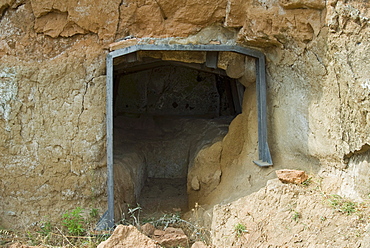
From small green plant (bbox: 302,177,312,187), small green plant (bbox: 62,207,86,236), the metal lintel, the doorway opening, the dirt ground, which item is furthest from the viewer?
the doorway opening

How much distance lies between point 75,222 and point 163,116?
18.9ft

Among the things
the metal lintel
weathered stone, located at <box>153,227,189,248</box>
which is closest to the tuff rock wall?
the metal lintel

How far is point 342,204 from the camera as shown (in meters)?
3.69

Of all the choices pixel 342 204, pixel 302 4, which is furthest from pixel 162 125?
pixel 342 204

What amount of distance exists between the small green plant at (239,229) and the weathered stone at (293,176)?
2.54 ft

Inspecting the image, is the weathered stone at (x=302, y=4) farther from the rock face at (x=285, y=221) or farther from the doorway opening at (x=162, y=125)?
the rock face at (x=285, y=221)

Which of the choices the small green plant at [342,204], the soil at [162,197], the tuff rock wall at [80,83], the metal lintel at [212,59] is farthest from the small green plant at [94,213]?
the small green plant at [342,204]

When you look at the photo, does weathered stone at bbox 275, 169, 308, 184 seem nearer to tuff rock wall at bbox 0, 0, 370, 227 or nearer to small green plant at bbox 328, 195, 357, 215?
tuff rock wall at bbox 0, 0, 370, 227

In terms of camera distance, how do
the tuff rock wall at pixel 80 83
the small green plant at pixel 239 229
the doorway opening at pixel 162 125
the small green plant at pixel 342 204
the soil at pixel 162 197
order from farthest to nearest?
the doorway opening at pixel 162 125 → the soil at pixel 162 197 → the tuff rock wall at pixel 80 83 → the small green plant at pixel 239 229 → the small green plant at pixel 342 204

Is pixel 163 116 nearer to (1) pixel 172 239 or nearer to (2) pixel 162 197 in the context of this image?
(2) pixel 162 197

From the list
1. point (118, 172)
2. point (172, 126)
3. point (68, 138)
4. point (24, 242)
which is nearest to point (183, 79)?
point (172, 126)

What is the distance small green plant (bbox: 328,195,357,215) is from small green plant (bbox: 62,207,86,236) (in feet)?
9.50

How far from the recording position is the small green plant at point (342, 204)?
357 cm

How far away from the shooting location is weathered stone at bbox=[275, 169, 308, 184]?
423cm
